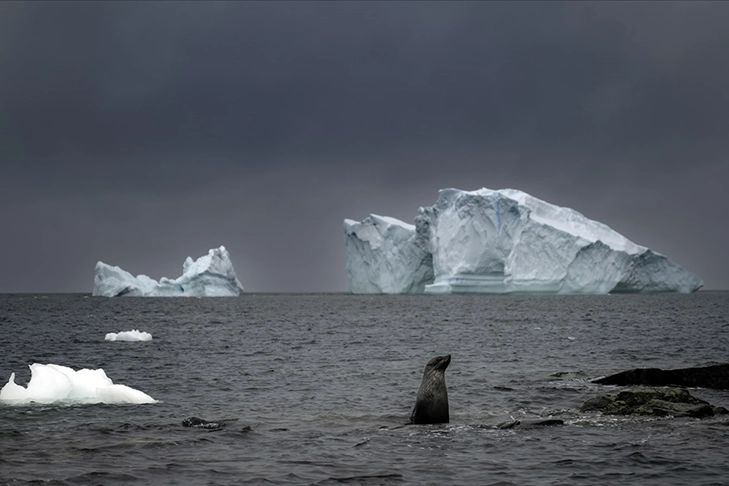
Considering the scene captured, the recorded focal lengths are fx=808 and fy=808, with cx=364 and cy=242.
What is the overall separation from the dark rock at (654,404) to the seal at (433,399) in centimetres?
282

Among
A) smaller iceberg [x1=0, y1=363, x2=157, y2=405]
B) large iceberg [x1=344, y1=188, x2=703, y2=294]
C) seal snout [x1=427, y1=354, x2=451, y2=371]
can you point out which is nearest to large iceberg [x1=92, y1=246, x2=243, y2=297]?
large iceberg [x1=344, y1=188, x2=703, y2=294]

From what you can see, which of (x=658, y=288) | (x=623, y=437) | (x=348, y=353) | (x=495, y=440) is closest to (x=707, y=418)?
(x=623, y=437)

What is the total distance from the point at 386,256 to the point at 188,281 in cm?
2164

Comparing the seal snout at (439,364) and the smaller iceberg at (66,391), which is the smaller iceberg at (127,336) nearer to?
the smaller iceberg at (66,391)

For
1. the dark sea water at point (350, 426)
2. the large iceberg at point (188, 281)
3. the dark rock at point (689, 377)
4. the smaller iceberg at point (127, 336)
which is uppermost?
the large iceberg at point (188, 281)

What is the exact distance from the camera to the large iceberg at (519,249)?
7694cm

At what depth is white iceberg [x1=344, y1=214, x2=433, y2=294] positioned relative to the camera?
8581cm

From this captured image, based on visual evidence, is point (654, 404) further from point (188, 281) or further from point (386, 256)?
point (188, 281)

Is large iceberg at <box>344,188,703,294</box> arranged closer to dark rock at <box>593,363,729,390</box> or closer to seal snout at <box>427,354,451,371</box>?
dark rock at <box>593,363,729,390</box>

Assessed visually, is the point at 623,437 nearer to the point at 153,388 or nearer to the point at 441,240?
the point at 153,388

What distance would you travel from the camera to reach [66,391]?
1625cm

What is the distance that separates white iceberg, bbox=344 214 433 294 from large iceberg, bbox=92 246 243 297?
14.0 metres

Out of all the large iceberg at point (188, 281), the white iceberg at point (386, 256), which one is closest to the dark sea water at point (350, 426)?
the white iceberg at point (386, 256)

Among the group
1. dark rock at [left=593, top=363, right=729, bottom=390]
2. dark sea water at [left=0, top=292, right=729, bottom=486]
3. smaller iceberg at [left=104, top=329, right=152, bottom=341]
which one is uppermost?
smaller iceberg at [left=104, top=329, right=152, bottom=341]
